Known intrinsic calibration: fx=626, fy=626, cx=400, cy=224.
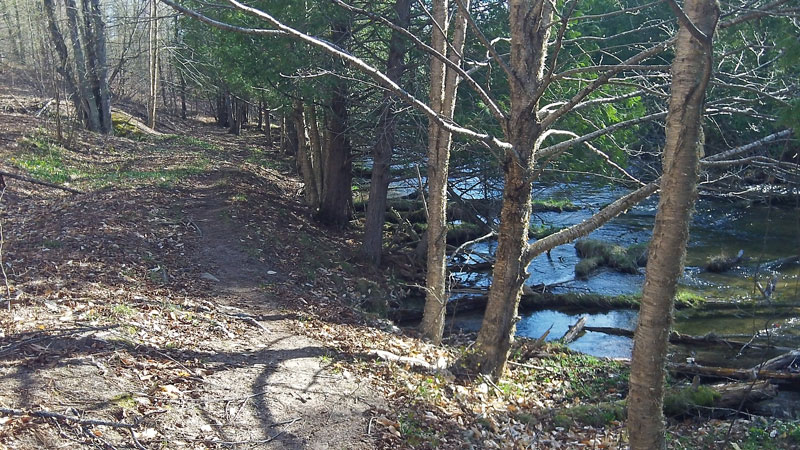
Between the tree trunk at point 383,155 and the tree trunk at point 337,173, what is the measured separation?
121 cm

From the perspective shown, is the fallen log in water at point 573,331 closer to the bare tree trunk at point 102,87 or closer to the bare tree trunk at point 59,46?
the bare tree trunk at point 59,46

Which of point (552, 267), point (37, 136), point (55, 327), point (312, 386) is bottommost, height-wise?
point (552, 267)

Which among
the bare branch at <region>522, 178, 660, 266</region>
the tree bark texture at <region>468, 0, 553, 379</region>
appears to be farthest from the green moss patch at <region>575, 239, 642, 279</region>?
the bare branch at <region>522, 178, 660, 266</region>

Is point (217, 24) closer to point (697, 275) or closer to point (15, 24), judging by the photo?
point (697, 275)

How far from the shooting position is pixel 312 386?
233 inches

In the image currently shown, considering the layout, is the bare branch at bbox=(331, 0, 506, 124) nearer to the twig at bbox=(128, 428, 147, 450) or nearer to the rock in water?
the twig at bbox=(128, 428, 147, 450)

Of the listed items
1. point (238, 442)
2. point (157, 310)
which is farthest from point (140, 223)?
point (238, 442)

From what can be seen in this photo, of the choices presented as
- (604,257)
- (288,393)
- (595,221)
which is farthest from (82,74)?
(595,221)

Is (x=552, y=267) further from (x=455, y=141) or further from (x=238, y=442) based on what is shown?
(x=238, y=442)

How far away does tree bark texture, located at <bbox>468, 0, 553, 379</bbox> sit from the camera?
6.02 meters

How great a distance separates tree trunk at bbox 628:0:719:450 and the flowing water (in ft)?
13.8

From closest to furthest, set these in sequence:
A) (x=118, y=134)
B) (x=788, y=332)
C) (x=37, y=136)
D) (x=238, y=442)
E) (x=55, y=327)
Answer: (x=238, y=442) < (x=55, y=327) < (x=788, y=332) < (x=37, y=136) < (x=118, y=134)

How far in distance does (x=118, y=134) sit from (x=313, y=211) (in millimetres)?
13233

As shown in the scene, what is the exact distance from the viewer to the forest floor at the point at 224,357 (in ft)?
15.6
